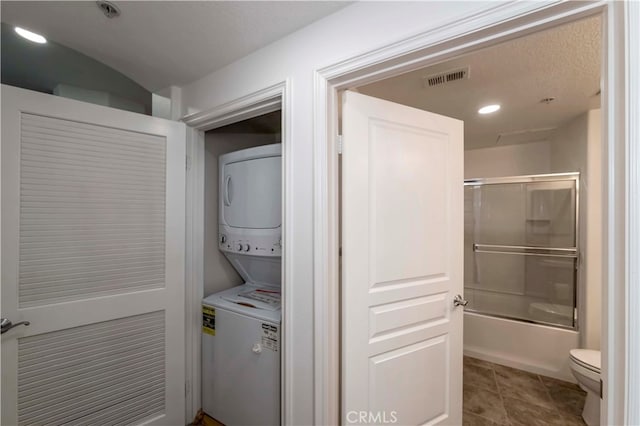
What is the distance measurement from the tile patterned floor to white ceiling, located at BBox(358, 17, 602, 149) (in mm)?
2245

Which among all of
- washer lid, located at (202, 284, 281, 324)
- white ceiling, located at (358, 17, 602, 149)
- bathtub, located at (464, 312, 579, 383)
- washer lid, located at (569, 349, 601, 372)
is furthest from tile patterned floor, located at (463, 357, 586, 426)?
white ceiling, located at (358, 17, 602, 149)

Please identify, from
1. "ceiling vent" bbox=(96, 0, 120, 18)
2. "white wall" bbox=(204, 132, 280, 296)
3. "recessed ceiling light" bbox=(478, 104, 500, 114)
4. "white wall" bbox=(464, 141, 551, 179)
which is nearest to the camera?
"ceiling vent" bbox=(96, 0, 120, 18)

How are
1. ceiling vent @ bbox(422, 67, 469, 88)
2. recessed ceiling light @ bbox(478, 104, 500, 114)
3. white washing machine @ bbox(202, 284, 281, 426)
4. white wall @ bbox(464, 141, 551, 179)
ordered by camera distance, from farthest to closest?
white wall @ bbox(464, 141, 551, 179), recessed ceiling light @ bbox(478, 104, 500, 114), ceiling vent @ bbox(422, 67, 469, 88), white washing machine @ bbox(202, 284, 281, 426)

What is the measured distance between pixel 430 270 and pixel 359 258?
1.49 feet

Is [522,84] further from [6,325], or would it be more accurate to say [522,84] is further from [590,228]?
[6,325]

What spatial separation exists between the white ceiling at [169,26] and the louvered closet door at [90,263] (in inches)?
12.8

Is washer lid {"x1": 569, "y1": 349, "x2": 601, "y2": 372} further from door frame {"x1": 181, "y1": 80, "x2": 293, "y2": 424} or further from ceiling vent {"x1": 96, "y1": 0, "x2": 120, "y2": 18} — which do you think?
ceiling vent {"x1": 96, "y1": 0, "x2": 120, "y2": 18}

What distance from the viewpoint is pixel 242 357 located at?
1.67 metres

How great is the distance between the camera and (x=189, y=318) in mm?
1859

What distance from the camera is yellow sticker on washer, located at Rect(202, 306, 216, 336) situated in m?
1.83

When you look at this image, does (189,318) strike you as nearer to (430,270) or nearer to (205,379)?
(205,379)

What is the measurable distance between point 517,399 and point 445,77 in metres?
2.42

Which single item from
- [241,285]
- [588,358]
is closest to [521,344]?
[588,358]

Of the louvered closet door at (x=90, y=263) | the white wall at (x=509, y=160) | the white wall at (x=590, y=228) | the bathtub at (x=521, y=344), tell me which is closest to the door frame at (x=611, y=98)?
the louvered closet door at (x=90, y=263)
